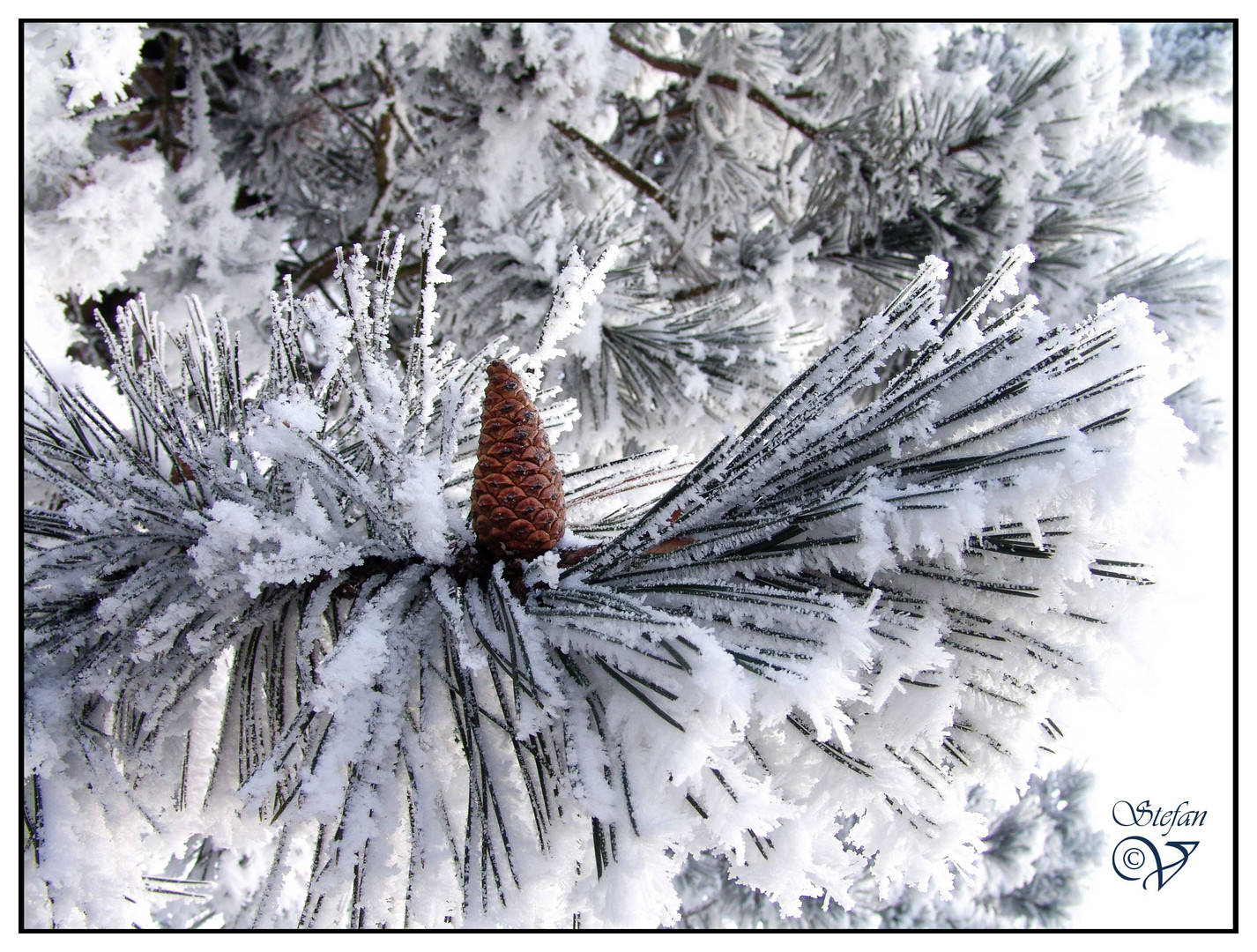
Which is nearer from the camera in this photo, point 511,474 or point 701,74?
point 511,474

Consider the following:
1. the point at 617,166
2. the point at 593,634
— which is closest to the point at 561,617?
the point at 593,634

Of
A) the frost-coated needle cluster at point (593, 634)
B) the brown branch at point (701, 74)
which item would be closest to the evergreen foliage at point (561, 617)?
the frost-coated needle cluster at point (593, 634)

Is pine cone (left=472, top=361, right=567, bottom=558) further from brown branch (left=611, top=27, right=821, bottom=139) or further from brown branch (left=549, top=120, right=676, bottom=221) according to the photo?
brown branch (left=611, top=27, right=821, bottom=139)

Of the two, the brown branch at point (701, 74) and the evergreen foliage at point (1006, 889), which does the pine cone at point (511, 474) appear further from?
the evergreen foliage at point (1006, 889)

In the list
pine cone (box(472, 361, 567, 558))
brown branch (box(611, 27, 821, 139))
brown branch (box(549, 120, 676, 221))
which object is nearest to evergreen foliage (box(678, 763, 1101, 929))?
brown branch (box(549, 120, 676, 221))

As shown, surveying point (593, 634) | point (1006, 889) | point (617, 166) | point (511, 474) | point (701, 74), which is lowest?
point (1006, 889)

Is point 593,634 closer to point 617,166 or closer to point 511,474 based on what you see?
point 511,474
